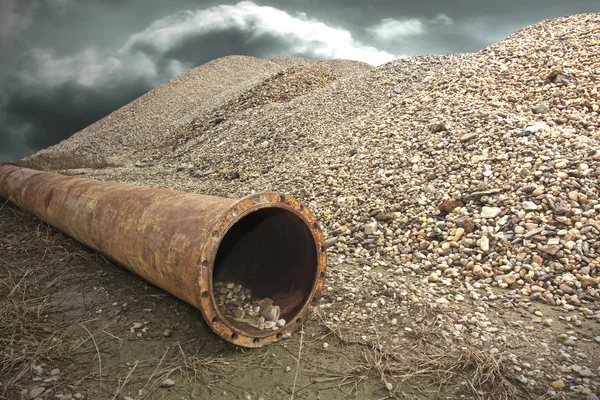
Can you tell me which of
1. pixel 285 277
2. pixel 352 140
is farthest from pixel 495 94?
pixel 285 277

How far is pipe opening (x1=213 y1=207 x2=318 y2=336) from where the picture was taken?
2.61m

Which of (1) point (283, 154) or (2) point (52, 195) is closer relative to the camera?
(2) point (52, 195)

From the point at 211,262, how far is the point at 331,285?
4.53 ft

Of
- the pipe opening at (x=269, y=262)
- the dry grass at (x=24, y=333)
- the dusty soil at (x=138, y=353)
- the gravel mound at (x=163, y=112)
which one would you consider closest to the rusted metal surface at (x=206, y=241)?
the pipe opening at (x=269, y=262)

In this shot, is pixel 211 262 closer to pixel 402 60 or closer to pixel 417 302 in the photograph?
pixel 417 302

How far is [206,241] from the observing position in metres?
2.10

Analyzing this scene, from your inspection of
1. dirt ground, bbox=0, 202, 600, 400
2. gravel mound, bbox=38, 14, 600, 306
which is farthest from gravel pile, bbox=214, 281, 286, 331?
gravel mound, bbox=38, 14, 600, 306

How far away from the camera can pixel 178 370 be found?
7.60ft

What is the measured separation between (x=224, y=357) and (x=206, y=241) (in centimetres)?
82

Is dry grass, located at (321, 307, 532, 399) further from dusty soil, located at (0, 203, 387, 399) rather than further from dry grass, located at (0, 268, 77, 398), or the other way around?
dry grass, located at (0, 268, 77, 398)

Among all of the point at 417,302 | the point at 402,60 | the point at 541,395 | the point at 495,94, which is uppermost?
the point at 402,60

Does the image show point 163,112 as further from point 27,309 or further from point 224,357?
point 224,357

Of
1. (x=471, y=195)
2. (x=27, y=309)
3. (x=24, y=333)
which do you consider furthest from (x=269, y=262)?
(x=471, y=195)

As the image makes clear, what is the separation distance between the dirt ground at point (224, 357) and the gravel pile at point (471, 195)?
0.07m
